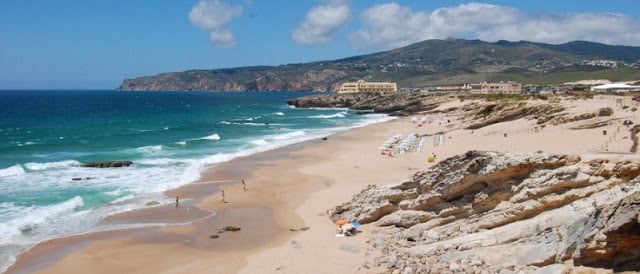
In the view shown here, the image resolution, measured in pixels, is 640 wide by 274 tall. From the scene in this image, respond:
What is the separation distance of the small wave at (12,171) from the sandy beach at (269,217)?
12.7m

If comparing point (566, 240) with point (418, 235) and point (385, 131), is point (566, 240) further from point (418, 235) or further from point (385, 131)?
point (385, 131)

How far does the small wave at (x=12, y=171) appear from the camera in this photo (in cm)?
3509

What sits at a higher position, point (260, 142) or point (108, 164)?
point (108, 164)

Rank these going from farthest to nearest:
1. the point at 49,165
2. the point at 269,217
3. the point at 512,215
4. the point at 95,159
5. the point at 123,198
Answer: the point at 95,159 < the point at 49,165 < the point at 123,198 < the point at 269,217 < the point at 512,215

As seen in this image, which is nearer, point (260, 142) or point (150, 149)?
point (150, 149)

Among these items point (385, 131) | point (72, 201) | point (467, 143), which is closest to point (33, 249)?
point (72, 201)

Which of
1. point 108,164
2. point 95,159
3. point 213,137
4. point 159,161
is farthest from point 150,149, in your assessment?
point 213,137

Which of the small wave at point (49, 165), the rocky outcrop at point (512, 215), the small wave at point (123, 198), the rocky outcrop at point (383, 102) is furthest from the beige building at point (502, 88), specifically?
the rocky outcrop at point (512, 215)

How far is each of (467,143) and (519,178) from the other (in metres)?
27.7

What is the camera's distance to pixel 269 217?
23.8 m

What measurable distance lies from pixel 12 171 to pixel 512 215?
34208mm

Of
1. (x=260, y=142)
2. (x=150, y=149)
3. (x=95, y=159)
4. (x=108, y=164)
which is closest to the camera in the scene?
(x=108, y=164)

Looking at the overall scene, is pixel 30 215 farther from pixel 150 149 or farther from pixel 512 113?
pixel 512 113

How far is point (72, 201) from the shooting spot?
2638cm
